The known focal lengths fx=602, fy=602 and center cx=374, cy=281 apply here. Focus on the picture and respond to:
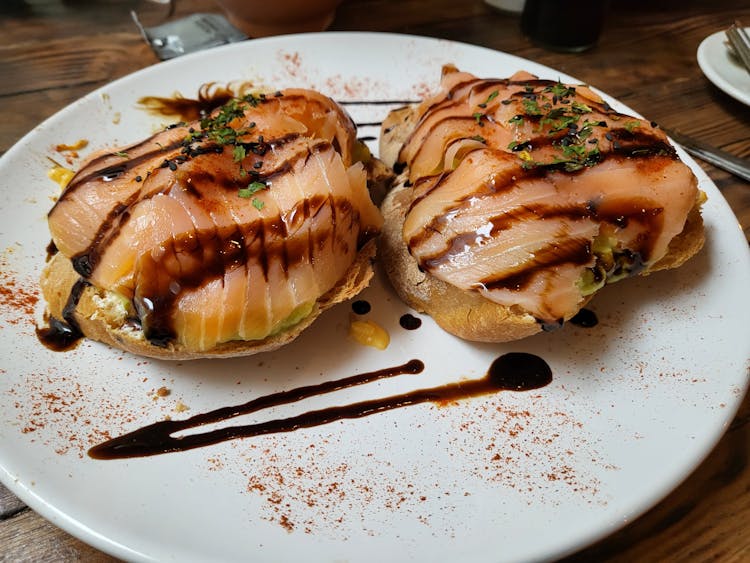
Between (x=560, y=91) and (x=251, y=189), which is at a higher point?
(x=560, y=91)

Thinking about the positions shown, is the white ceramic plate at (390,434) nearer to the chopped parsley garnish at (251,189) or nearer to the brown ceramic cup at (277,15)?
the chopped parsley garnish at (251,189)

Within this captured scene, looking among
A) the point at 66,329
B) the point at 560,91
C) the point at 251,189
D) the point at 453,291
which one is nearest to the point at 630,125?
the point at 560,91

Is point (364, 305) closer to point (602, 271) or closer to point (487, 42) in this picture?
point (602, 271)

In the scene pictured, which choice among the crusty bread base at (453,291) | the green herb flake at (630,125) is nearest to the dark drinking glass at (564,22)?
the green herb flake at (630,125)

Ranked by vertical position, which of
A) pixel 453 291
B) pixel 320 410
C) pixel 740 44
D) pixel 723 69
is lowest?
pixel 320 410

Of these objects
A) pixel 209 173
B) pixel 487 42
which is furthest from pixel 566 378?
pixel 487 42

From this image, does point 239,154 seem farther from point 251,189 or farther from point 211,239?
point 211,239
